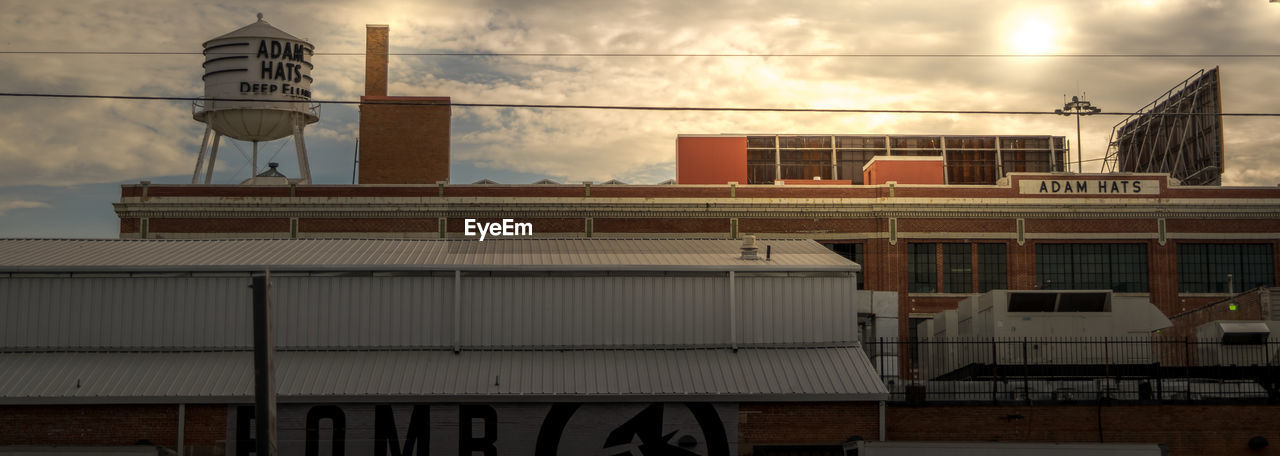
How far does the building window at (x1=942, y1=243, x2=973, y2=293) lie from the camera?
55.5 m

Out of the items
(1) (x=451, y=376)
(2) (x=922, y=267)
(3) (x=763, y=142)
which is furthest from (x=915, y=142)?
(1) (x=451, y=376)

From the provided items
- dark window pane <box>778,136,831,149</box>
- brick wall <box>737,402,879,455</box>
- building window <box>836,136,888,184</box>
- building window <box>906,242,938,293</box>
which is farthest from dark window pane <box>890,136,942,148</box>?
brick wall <box>737,402,879,455</box>

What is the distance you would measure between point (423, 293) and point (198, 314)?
5.21 m

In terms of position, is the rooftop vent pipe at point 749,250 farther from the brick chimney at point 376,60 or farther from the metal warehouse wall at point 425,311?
the brick chimney at point 376,60

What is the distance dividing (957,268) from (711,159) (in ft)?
56.4

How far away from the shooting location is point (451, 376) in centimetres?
2788

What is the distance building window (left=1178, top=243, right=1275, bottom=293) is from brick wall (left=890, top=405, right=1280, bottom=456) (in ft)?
90.8

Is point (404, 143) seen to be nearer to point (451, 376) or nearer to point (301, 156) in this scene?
point (301, 156)

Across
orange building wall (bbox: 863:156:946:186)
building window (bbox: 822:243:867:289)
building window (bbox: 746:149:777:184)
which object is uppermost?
building window (bbox: 746:149:777:184)

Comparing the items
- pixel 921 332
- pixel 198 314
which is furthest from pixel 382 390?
pixel 921 332

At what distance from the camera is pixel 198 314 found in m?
28.9

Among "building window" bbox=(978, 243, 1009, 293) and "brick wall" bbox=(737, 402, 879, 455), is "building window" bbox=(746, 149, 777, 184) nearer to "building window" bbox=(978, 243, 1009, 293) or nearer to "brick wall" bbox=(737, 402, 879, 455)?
"building window" bbox=(978, 243, 1009, 293)

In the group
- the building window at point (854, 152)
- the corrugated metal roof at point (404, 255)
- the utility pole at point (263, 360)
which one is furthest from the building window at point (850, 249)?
the utility pole at point (263, 360)

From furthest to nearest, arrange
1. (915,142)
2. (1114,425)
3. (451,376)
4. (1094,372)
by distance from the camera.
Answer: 1. (915,142)
2. (1094,372)
3. (1114,425)
4. (451,376)
